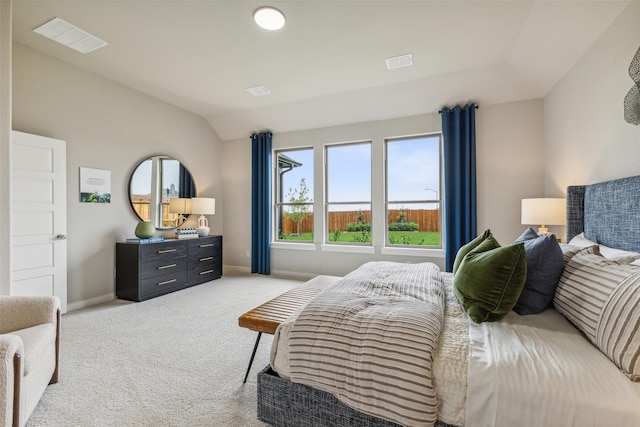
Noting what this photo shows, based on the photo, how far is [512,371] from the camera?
1.04 metres

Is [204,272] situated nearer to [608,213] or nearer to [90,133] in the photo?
[90,133]

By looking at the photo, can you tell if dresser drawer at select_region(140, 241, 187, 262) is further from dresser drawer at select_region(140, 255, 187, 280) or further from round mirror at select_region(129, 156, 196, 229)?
round mirror at select_region(129, 156, 196, 229)

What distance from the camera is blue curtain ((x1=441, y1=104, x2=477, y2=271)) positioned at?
13.0 ft

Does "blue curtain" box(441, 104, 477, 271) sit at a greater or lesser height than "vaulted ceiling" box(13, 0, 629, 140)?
lesser

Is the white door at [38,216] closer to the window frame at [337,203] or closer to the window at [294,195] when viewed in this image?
the window at [294,195]

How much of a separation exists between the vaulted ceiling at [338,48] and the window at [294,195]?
3.58ft

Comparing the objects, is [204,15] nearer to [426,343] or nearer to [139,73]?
[139,73]

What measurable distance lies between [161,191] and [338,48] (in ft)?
11.1

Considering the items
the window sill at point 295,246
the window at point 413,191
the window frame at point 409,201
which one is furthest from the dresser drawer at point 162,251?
the window at point 413,191

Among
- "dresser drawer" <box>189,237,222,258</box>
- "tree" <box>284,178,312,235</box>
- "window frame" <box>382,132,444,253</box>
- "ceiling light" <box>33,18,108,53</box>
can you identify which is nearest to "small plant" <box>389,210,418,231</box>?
"window frame" <box>382,132,444,253</box>

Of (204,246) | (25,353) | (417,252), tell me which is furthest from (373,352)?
Answer: (204,246)

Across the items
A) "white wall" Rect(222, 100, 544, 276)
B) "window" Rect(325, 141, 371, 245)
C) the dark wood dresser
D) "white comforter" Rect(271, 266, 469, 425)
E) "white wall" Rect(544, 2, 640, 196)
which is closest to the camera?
"white comforter" Rect(271, 266, 469, 425)

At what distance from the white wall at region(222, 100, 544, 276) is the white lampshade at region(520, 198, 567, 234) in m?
0.87

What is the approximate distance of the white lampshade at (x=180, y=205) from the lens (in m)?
4.60
